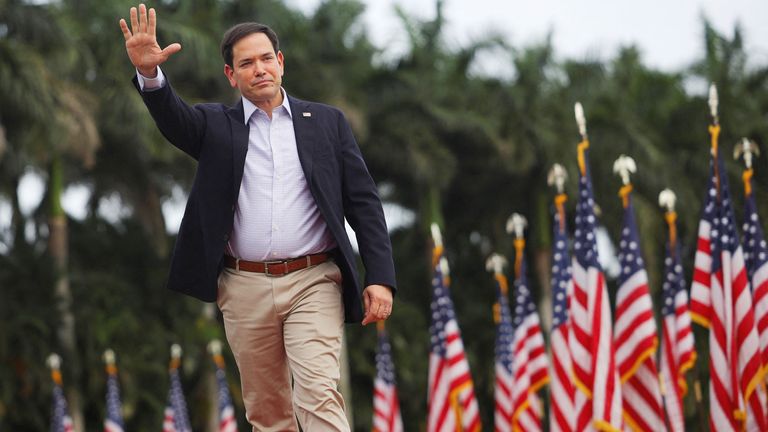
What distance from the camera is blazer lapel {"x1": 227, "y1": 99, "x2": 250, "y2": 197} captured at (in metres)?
5.40

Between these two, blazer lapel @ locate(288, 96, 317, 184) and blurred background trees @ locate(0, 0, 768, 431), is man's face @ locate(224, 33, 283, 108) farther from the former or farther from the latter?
blurred background trees @ locate(0, 0, 768, 431)

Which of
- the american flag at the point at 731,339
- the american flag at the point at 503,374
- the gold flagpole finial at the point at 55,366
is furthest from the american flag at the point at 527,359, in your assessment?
the gold flagpole finial at the point at 55,366

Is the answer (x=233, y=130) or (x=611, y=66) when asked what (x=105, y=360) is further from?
(x=233, y=130)

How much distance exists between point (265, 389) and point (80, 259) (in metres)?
28.5

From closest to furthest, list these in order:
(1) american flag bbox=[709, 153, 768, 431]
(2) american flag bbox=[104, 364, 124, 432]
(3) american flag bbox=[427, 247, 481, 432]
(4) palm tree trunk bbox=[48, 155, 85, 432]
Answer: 1. (1) american flag bbox=[709, 153, 768, 431]
2. (3) american flag bbox=[427, 247, 481, 432]
3. (2) american flag bbox=[104, 364, 124, 432]
4. (4) palm tree trunk bbox=[48, 155, 85, 432]

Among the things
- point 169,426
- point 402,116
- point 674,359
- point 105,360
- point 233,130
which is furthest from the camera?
point 402,116

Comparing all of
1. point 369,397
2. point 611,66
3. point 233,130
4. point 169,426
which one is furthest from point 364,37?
point 233,130

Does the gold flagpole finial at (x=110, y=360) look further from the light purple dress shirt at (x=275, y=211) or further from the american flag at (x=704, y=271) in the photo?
the light purple dress shirt at (x=275, y=211)

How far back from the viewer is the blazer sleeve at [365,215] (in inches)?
Answer: 213

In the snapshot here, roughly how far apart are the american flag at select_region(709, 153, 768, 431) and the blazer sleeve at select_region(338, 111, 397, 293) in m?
7.84

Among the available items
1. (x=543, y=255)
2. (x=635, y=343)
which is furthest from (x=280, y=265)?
(x=543, y=255)

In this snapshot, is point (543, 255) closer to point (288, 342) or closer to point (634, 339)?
point (634, 339)

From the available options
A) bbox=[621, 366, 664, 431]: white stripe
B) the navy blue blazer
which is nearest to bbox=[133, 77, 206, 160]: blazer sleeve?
the navy blue blazer

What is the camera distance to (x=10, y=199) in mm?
31312
